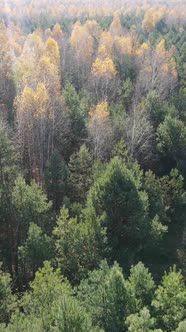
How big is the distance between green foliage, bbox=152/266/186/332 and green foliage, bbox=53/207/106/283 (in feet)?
21.4

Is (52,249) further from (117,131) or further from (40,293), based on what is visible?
(117,131)

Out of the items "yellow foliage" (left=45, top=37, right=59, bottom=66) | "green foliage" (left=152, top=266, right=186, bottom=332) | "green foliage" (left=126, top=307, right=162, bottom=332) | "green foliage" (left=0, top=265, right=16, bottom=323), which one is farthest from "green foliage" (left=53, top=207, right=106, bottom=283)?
"yellow foliage" (left=45, top=37, right=59, bottom=66)

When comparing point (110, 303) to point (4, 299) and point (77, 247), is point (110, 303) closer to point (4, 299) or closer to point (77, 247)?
point (4, 299)

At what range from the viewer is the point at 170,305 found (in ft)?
76.3

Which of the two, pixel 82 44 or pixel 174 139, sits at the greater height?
pixel 82 44

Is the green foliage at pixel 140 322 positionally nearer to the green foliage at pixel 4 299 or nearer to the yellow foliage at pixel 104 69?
the green foliage at pixel 4 299

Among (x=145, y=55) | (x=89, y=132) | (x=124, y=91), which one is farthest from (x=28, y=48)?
(x=145, y=55)

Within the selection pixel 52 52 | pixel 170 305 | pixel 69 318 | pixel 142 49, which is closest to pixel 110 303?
pixel 170 305

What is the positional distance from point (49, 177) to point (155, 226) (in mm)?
10704

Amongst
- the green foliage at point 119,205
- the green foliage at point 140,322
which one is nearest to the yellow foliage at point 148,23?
the green foliage at point 119,205

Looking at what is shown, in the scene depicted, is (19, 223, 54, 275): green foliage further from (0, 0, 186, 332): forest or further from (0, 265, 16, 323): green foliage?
(0, 265, 16, 323): green foliage

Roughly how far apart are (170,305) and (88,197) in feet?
41.7

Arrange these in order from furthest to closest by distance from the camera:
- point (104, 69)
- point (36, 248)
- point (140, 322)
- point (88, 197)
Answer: point (104, 69) < point (88, 197) < point (36, 248) < point (140, 322)

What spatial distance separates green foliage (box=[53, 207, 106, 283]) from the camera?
2886 cm
